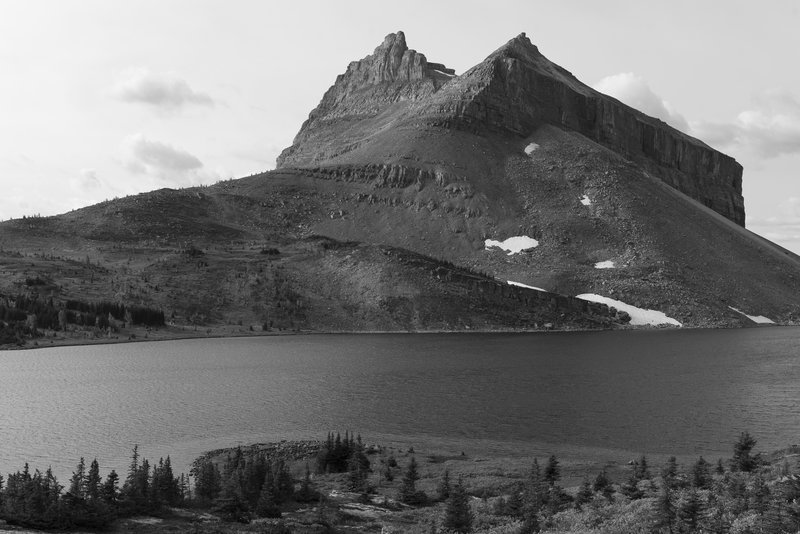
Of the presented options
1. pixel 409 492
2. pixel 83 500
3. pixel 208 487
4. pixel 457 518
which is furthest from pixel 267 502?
pixel 457 518

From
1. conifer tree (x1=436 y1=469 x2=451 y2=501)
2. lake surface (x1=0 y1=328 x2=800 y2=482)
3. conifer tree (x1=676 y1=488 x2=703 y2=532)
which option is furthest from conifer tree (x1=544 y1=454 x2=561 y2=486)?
conifer tree (x1=676 y1=488 x2=703 y2=532)

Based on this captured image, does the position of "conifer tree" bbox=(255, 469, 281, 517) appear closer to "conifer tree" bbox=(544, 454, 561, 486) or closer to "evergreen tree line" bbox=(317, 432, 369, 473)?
"evergreen tree line" bbox=(317, 432, 369, 473)

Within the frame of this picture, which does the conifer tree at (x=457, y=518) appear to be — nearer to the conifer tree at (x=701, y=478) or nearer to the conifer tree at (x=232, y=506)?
the conifer tree at (x=232, y=506)

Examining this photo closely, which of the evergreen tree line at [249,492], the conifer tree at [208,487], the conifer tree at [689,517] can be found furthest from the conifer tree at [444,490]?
the conifer tree at [689,517]

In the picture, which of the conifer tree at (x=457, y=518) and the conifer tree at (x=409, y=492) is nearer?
the conifer tree at (x=457, y=518)

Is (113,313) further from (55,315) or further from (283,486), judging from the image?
(283,486)

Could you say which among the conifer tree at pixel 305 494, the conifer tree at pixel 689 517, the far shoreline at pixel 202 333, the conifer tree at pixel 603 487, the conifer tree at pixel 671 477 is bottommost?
the conifer tree at pixel 305 494
